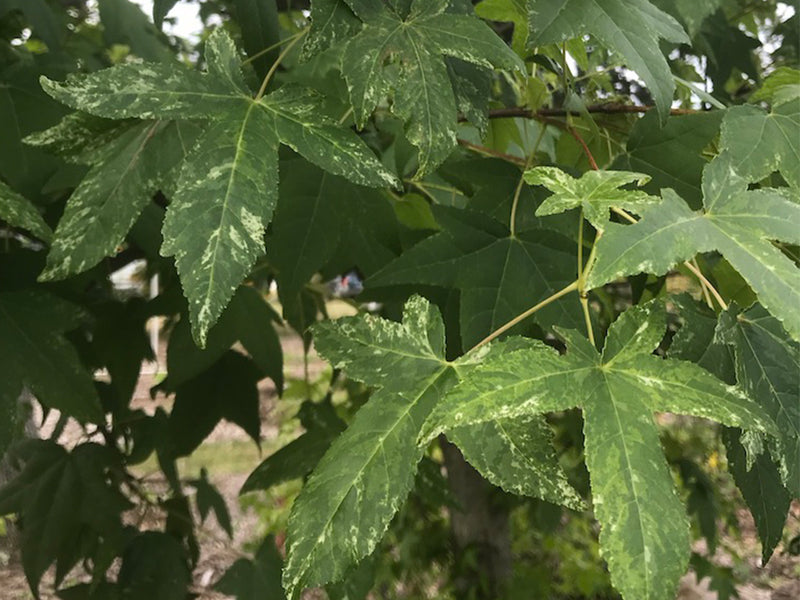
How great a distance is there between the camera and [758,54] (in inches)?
58.2

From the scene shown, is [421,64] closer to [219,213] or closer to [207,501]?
[219,213]

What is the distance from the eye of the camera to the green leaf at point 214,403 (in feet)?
3.10

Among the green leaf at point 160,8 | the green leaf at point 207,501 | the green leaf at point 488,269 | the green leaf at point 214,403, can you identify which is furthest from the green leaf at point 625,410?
the green leaf at point 207,501

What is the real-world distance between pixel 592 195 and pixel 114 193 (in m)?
0.35

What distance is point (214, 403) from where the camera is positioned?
0.97 meters

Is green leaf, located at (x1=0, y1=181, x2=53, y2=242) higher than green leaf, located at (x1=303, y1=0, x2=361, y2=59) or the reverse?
the reverse

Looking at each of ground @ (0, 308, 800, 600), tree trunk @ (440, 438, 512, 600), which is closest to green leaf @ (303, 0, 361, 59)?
ground @ (0, 308, 800, 600)

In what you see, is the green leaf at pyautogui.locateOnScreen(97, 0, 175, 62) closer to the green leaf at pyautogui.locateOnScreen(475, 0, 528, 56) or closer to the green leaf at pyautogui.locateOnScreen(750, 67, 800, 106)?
the green leaf at pyautogui.locateOnScreen(475, 0, 528, 56)

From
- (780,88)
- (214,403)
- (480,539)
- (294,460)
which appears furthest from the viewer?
(480,539)

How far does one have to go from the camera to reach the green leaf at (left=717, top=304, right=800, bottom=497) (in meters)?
0.44

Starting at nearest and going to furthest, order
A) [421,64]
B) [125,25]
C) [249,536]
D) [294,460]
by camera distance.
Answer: [421,64] < [294,460] < [125,25] < [249,536]

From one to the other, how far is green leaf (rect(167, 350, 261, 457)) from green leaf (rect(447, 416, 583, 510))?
592 mm

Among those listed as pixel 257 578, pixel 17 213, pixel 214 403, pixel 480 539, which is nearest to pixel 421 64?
pixel 17 213

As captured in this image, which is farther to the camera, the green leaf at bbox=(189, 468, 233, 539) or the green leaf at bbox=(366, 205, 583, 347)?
the green leaf at bbox=(189, 468, 233, 539)
